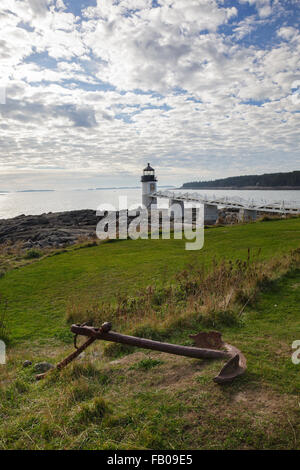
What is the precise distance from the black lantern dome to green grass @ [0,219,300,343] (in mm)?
35364

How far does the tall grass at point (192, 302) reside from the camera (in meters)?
A: 5.46

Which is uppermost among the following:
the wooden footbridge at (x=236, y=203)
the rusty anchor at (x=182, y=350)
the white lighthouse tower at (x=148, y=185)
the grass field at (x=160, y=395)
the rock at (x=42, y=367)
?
the white lighthouse tower at (x=148, y=185)

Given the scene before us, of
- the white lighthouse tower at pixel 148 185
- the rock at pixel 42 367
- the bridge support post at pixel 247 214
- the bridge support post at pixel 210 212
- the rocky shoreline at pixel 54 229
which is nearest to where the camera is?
the rock at pixel 42 367

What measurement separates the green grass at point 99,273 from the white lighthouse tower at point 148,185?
35.1m

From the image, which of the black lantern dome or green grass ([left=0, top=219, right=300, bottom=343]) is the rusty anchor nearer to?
green grass ([left=0, top=219, right=300, bottom=343])

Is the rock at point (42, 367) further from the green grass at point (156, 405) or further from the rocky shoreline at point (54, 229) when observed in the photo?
the rocky shoreline at point (54, 229)

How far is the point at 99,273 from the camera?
35.5ft

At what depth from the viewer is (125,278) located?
9812 millimetres

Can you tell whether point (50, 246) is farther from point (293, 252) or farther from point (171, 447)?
point (171, 447)

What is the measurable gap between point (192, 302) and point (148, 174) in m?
46.7

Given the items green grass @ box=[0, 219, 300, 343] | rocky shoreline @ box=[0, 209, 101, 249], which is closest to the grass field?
green grass @ box=[0, 219, 300, 343]

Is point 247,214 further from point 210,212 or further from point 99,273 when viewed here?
point 99,273

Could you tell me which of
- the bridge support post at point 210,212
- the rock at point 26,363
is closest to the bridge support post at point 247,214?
the bridge support post at point 210,212

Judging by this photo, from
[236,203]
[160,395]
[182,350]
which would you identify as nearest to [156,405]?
[160,395]
